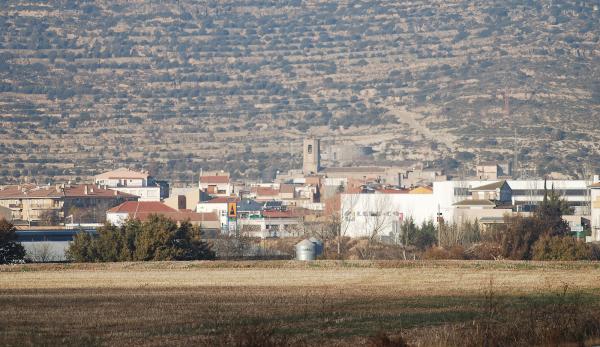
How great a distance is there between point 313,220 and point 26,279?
7190cm

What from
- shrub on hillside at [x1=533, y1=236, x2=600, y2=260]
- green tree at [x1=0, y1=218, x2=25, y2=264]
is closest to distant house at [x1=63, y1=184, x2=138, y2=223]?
green tree at [x1=0, y1=218, x2=25, y2=264]

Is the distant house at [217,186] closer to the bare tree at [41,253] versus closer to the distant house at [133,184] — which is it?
the distant house at [133,184]

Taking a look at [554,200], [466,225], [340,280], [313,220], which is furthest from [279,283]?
[313,220]

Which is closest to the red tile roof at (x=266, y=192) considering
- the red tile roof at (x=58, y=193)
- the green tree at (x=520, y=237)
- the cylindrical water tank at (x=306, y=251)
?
the red tile roof at (x=58, y=193)

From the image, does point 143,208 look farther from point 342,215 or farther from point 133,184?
point 133,184

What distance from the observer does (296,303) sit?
36.3 m

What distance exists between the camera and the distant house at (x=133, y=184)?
541 ft

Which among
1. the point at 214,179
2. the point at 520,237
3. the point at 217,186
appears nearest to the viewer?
the point at 520,237

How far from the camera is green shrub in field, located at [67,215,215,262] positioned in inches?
2606

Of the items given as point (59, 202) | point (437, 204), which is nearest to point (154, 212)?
point (437, 204)

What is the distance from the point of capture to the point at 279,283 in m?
47.0

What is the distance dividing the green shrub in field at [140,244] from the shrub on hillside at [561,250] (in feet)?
54.5

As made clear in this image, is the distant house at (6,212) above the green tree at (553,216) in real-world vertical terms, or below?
above

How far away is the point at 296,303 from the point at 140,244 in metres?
31.0
